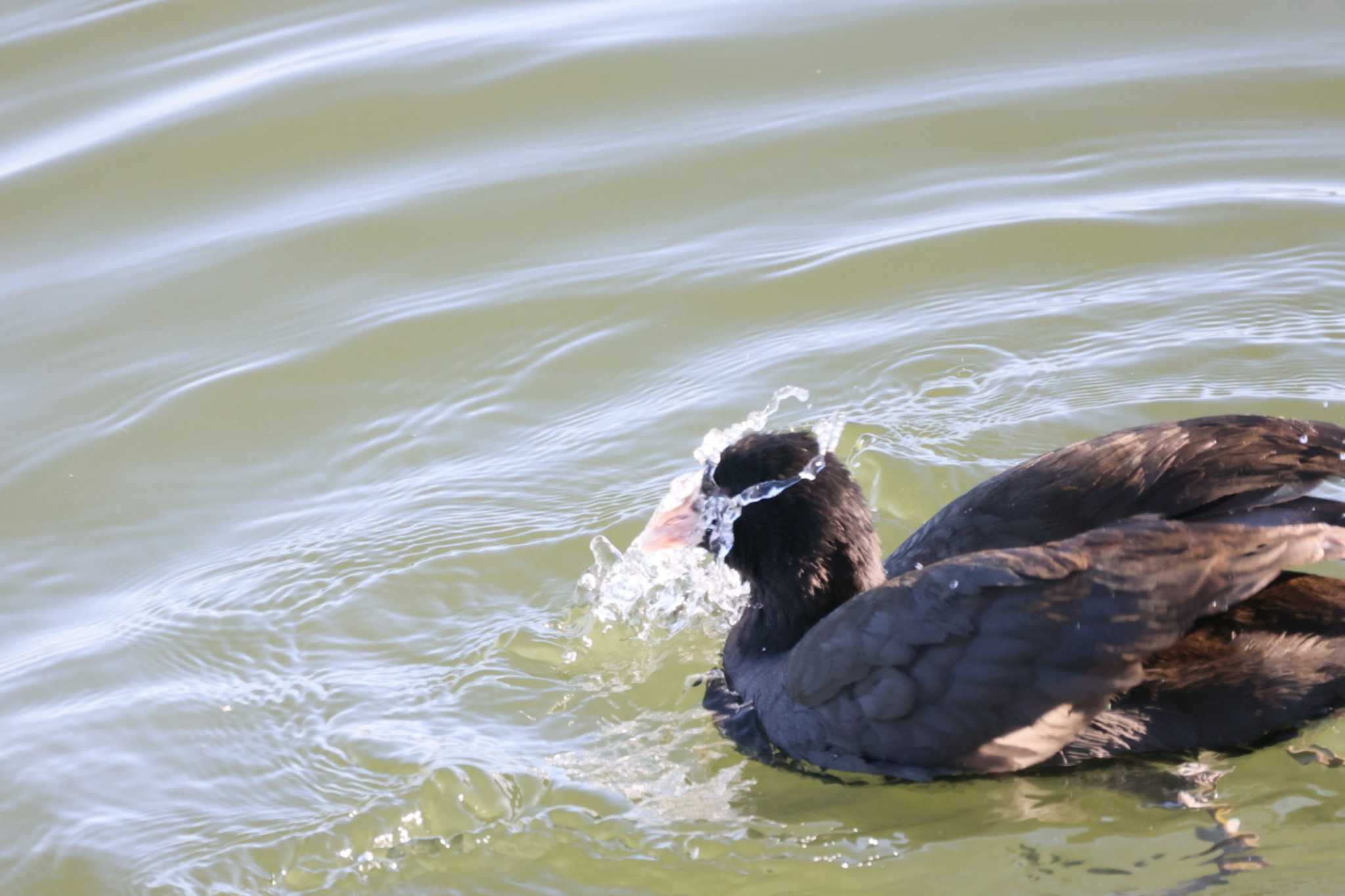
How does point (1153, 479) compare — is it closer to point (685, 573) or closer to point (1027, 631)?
point (1027, 631)

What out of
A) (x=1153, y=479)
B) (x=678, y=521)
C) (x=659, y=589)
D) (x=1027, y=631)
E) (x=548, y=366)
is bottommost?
(x=659, y=589)

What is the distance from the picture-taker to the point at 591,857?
14.5 ft

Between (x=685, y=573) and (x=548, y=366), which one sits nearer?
(x=685, y=573)

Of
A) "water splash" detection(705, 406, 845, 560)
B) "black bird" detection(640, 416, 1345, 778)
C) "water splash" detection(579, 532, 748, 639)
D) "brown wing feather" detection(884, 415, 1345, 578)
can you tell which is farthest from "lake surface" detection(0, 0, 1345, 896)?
"brown wing feather" detection(884, 415, 1345, 578)

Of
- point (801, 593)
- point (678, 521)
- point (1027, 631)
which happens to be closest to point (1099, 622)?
point (1027, 631)

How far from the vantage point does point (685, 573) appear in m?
5.82

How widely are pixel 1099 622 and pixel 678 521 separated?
5.61ft

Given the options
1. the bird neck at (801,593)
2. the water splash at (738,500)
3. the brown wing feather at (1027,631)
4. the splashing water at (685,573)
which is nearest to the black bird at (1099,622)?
the brown wing feather at (1027,631)

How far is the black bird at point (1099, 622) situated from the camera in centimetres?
396

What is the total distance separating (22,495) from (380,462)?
152cm

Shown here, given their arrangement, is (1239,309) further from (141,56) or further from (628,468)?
(141,56)

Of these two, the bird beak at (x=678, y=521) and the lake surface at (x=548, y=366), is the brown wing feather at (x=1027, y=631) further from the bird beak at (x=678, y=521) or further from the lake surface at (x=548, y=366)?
the bird beak at (x=678, y=521)

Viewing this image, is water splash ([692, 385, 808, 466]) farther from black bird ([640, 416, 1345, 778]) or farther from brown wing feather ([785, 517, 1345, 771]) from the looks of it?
brown wing feather ([785, 517, 1345, 771])

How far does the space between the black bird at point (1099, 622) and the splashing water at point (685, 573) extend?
1.84 feet
